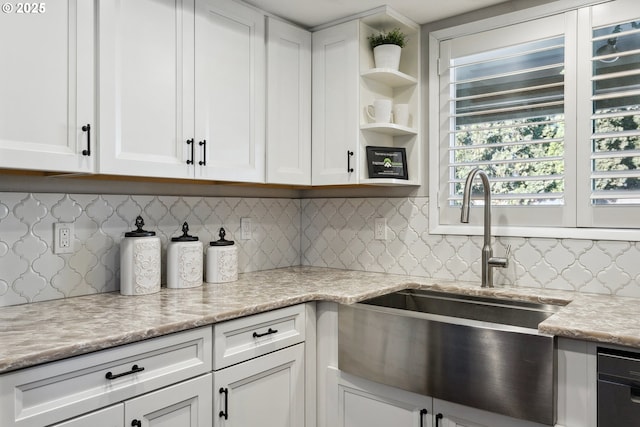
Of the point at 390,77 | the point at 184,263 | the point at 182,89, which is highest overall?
the point at 390,77

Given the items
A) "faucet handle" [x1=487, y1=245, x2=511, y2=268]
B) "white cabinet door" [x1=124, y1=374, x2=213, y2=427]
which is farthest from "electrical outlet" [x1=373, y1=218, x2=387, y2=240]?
"white cabinet door" [x1=124, y1=374, x2=213, y2=427]

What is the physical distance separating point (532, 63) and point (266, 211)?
158 centimetres

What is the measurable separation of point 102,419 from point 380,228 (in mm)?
1712

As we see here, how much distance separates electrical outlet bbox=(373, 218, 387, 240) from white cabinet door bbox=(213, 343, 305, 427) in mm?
898

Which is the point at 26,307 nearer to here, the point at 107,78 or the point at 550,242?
the point at 107,78

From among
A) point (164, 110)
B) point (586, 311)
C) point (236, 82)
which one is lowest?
point (586, 311)

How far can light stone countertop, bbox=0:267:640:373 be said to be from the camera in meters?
1.28

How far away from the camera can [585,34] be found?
2018 millimetres

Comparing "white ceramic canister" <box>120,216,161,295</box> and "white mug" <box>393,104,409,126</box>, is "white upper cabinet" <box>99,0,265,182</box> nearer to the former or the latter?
"white ceramic canister" <box>120,216,161,295</box>

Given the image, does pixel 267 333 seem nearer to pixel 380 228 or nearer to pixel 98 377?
pixel 98 377

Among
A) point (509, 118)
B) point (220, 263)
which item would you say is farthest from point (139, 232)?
point (509, 118)

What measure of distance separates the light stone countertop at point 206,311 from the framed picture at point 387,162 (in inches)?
21.2

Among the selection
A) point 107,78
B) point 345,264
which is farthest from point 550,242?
point 107,78

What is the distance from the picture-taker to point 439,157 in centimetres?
245
